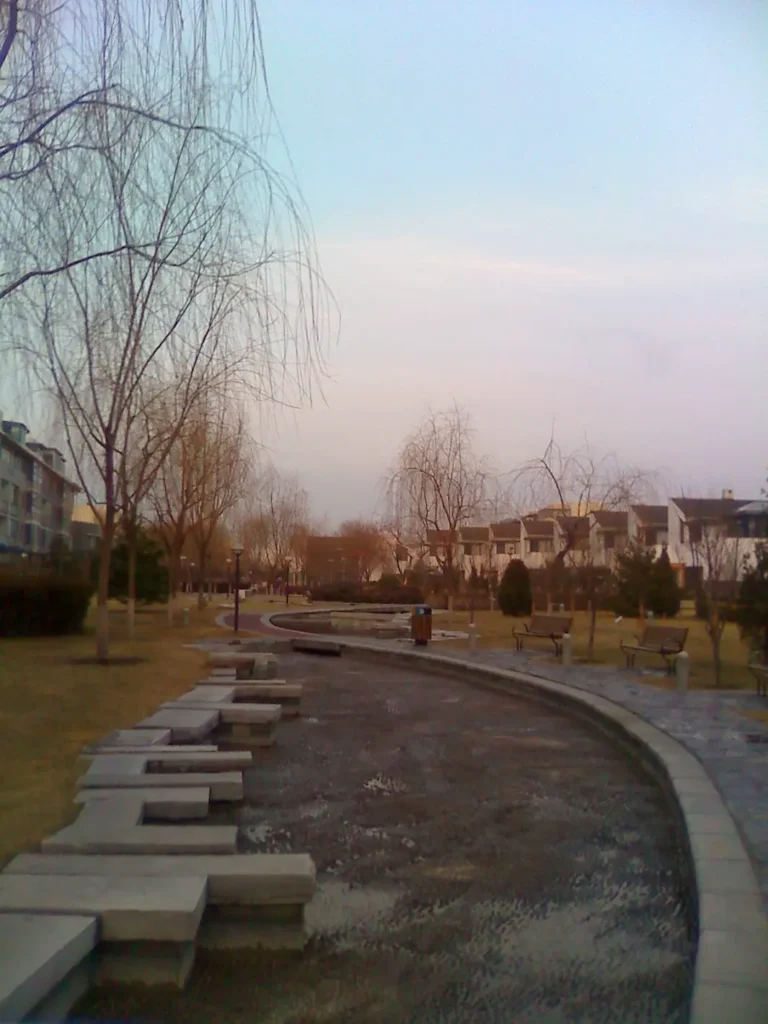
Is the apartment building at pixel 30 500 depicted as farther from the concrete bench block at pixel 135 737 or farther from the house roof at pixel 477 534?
the concrete bench block at pixel 135 737

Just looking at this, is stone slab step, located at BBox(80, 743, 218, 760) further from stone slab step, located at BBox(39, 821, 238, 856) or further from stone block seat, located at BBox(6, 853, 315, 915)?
stone block seat, located at BBox(6, 853, 315, 915)

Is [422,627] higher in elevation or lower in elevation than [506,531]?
lower

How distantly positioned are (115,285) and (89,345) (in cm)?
258

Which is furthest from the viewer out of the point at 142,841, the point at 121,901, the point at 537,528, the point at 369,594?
the point at 537,528

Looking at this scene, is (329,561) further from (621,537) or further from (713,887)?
(713,887)

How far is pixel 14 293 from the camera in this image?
7.88 metres

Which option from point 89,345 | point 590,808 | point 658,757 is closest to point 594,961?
point 590,808

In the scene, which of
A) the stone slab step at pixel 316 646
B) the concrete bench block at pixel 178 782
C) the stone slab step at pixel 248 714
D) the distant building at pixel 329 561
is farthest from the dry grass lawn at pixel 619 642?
the distant building at pixel 329 561

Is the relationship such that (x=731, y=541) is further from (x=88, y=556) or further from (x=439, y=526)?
(x=88, y=556)

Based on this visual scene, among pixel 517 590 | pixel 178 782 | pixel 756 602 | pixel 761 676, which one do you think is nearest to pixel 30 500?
pixel 517 590

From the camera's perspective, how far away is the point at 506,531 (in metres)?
79.1

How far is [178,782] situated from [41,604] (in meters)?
17.0

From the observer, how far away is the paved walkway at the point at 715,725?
22.1 ft

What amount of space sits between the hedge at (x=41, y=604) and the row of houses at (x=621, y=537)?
1179cm
